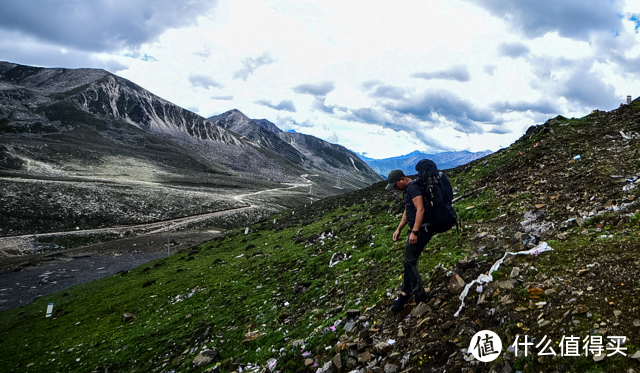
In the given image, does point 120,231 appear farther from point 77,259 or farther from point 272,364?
point 272,364

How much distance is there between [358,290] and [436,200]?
20.1 feet

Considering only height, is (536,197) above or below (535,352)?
above

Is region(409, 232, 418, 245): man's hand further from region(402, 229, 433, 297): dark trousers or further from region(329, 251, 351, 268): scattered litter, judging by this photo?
region(329, 251, 351, 268): scattered litter

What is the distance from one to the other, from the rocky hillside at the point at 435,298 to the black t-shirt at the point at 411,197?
2.32m

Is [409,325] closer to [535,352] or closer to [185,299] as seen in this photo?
[535,352]

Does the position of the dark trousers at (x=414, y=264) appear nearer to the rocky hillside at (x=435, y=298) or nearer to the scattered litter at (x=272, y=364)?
the rocky hillside at (x=435, y=298)

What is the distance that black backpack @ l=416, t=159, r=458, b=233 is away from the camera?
A: 8.26 meters

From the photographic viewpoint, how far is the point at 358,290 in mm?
12516

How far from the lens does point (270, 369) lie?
9.31 m

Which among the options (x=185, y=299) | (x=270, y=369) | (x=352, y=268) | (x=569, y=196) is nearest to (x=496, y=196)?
(x=569, y=196)

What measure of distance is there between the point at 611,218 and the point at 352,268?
10542 millimetres

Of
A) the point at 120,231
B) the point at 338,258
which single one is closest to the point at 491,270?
the point at 338,258

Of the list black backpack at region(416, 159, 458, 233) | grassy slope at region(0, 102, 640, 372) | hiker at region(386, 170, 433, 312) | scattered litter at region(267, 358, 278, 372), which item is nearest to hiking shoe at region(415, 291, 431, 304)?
hiker at region(386, 170, 433, 312)

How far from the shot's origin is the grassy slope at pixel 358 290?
6711 mm
